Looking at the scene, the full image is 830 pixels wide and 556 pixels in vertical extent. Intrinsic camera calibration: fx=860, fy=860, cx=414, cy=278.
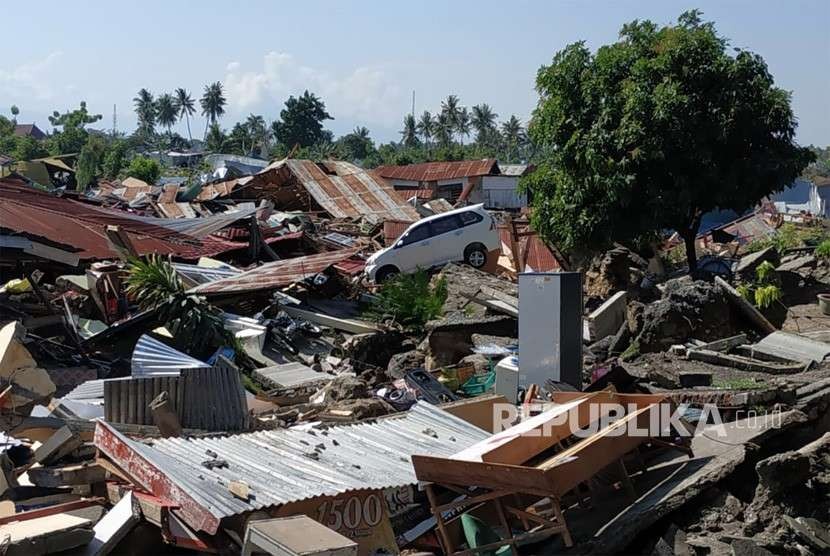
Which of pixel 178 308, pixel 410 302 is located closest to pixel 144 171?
pixel 410 302

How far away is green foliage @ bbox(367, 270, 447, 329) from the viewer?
1275cm

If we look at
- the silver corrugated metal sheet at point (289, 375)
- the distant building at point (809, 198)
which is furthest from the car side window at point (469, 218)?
the distant building at point (809, 198)

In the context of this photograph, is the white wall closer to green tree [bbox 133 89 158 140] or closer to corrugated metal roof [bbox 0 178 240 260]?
corrugated metal roof [bbox 0 178 240 260]

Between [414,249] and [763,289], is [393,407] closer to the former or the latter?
[763,289]

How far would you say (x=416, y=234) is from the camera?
17.6 metres

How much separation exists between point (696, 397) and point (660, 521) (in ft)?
7.30

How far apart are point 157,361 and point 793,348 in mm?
6744

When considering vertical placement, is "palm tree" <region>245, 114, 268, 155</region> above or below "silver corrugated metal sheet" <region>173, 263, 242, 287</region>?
above

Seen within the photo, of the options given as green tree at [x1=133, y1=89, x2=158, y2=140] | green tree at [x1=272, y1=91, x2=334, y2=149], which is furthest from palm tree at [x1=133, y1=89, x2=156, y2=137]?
green tree at [x1=272, y1=91, x2=334, y2=149]

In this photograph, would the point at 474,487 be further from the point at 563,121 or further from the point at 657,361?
the point at 563,121

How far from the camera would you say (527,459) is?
579cm

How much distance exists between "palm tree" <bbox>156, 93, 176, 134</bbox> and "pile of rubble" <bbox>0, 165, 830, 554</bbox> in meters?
89.2

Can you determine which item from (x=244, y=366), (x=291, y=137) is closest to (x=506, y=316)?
(x=244, y=366)

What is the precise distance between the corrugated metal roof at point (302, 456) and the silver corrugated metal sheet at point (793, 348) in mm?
3927
